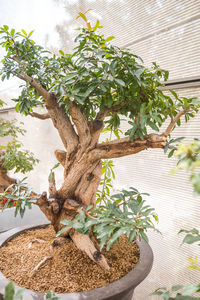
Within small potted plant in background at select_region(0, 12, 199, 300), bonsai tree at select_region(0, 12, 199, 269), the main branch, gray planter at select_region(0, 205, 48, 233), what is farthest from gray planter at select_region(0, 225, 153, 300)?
gray planter at select_region(0, 205, 48, 233)

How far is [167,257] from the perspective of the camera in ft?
3.97

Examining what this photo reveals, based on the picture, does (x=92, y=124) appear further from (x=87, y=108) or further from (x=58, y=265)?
(x=58, y=265)

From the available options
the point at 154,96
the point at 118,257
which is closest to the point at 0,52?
the point at 154,96

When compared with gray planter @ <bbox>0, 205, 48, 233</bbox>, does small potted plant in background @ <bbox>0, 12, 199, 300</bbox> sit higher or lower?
higher

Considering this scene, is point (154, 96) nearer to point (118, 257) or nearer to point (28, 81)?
point (28, 81)

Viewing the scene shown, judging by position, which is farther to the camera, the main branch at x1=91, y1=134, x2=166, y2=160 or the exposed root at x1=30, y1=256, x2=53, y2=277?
the exposed root at x1=30, y1=256, x2=53, y2=277

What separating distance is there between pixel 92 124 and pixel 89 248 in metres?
0.52

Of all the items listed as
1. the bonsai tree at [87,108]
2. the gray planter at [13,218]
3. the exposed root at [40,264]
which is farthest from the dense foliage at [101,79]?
the gray planter at [13,218]

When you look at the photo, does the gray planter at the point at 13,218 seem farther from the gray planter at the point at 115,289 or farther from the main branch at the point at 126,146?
the main branch at the point at 126,146

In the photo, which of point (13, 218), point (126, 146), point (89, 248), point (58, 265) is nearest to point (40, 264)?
point (58, 265)

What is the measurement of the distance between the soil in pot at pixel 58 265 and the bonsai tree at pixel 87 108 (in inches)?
1.9

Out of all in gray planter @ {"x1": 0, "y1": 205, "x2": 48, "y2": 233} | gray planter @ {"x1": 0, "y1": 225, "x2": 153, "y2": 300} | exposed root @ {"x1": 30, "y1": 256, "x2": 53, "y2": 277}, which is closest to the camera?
gray planter @ {"x1": 0, "y1": 225, "x2": 153, "y2": 300}

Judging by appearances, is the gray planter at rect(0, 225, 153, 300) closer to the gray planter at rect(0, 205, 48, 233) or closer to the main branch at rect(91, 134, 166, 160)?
the main branch at rect(91, 134, 166, 160)

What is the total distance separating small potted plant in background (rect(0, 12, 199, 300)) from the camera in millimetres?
735
